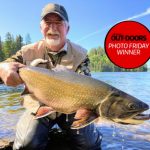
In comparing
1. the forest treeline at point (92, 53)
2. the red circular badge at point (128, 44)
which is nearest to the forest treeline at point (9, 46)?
the forest treeline at point (92, 53)

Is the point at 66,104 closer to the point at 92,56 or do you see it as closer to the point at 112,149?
the point at 112,149

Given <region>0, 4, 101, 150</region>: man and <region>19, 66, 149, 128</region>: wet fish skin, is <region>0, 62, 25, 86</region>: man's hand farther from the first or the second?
<region>0, 4, 101, 150</region>: man

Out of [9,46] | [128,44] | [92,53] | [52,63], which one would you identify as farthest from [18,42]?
[52,63]

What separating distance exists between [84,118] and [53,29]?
1867 mm

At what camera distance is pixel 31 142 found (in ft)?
16.5

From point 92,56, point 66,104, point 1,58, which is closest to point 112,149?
point 66,104

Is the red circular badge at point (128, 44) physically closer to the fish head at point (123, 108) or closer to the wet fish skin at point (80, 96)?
the wet fish skin at point (80, 96)

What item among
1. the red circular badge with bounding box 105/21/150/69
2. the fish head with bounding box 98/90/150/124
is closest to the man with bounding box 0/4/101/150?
the fish head with bounding box 98/90/150/124

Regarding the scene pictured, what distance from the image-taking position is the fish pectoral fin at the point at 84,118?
12.0 ft

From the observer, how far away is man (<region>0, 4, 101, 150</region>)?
509 cm

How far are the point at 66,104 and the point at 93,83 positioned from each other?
1.21ft

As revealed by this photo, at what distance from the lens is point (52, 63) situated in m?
5.36

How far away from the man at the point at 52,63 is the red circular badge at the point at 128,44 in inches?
108

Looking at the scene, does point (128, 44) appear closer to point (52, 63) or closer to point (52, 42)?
point (52, 63)
